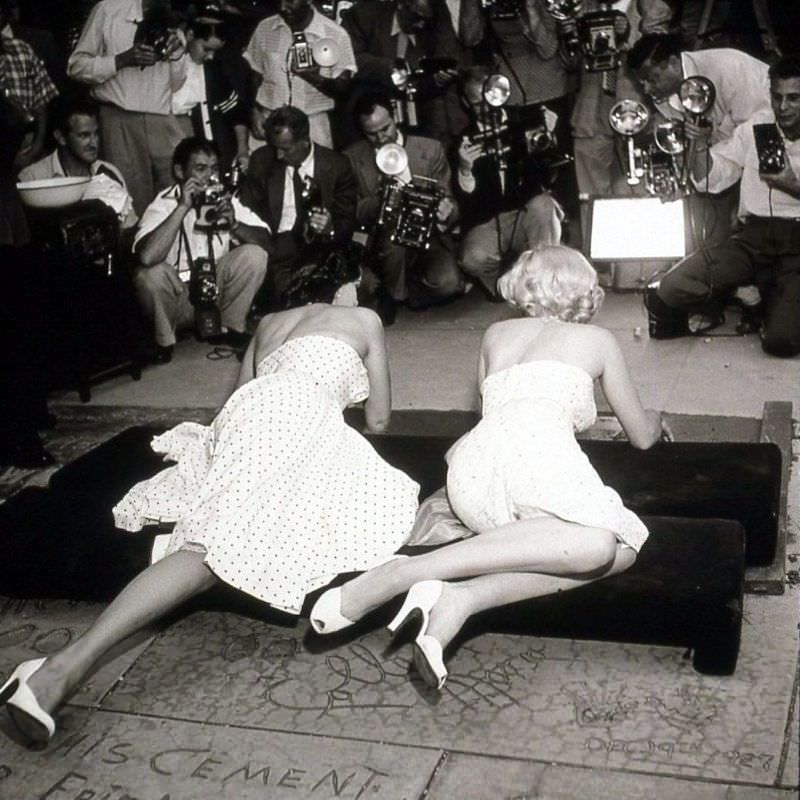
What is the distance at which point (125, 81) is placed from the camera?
6680 mm

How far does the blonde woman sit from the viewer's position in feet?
9.01

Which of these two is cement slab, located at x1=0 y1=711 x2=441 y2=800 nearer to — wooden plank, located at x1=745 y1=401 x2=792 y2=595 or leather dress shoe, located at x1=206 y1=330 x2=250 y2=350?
wooden plank, located at x1=745 y1=401 x2=792 y2=595

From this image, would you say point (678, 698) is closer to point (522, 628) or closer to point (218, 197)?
point (522, 628)

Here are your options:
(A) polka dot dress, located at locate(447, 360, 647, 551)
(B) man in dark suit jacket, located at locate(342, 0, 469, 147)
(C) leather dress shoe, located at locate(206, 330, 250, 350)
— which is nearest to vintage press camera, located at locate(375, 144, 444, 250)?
(B) man in dark suit jacket, located at locate(342, 0, 469, 147)

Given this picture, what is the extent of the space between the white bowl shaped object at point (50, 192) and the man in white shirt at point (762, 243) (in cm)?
315

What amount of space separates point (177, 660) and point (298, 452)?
665 mm

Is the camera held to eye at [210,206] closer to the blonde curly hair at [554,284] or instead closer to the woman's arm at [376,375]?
the woman's arm at [376,375]

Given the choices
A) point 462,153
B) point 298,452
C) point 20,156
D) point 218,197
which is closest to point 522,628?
point 298,452

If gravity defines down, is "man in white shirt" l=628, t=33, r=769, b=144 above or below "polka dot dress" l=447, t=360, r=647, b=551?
above

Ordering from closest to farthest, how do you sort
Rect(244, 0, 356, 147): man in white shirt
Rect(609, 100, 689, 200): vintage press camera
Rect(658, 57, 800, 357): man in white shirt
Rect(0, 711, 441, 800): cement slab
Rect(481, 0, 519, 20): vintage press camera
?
Rect(0, 711, 441, 800): cement slab
Rect(658, 57, 800, 357): man in white shirt
Rect(609, 100, 689, 200): vintage press camera
Rect(481, 0, 519, 20): vintage press camera
Rect(244, 0, 356, 147): man in white shirt

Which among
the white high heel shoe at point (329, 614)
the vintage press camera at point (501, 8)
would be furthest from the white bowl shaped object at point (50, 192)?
the white high heel shoe at point (329, 614)

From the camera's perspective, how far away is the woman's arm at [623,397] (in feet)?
10.3

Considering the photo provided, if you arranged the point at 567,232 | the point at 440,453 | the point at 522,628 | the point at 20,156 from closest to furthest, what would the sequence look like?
the point at 522,628
the point at 440,453
the point at 20,156
the point at 567,232

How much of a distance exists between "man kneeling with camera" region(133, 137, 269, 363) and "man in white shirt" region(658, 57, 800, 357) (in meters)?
2.31
